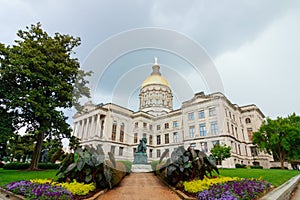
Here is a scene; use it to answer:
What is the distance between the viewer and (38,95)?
1334 centimetres

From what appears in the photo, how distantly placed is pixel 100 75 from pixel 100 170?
479 cm

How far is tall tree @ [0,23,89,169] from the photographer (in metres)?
12.9

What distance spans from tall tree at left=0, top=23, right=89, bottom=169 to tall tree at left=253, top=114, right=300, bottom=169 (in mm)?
27036

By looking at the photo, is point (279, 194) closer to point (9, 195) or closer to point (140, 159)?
point (9, 195)

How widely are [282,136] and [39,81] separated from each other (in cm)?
3166

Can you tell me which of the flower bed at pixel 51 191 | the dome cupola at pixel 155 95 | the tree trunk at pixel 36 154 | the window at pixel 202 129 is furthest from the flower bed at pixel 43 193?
the dome cupola at pixel 155 95

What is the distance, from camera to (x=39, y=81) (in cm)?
1456

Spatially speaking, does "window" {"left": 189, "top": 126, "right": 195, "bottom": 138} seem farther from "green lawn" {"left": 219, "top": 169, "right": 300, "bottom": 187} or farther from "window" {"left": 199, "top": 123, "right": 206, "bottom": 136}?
"green lawn" {"left": 219, "top": 169, "right": 300, "bottom": 187}

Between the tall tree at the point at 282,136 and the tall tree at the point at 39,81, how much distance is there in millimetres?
27036

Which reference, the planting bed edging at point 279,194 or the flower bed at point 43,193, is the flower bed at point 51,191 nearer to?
the flower bed at point 43,193

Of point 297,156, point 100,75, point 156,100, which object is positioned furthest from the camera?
point 156,100

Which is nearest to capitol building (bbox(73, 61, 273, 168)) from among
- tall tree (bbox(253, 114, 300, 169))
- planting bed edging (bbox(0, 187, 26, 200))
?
tall tree (bbox(253, 114, 300, 169))

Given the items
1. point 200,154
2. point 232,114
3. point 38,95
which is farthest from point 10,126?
point 232,114

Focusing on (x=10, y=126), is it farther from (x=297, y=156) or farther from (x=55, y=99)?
(x=297, y=156)
